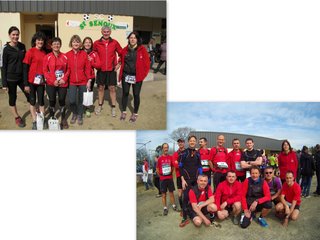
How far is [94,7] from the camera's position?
3211 millimetres

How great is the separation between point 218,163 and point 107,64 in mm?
1267

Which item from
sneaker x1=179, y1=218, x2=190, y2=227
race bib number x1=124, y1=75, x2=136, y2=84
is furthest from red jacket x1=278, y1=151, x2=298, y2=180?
race bib number x1=124, y1=75, x2=136, y2=84

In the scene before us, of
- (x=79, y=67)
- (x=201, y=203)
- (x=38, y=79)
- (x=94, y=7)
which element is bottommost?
(x=201, y=203)

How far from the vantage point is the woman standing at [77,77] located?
3.27 m

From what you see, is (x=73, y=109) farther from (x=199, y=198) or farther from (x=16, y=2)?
(x=199, y=198)

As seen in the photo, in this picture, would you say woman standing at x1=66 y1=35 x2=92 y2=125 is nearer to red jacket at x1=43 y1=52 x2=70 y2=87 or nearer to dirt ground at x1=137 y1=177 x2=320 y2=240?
red jacket at x1=43 y1=52 x2=70 y2=87

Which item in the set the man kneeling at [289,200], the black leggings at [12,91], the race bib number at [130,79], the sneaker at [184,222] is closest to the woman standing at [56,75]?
the black leggings at [12,91]

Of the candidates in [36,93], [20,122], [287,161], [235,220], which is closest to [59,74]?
A: [36,93]

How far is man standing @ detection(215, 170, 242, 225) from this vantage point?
3.34 metres

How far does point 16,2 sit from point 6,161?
1.29 m

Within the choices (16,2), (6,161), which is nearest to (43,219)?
(6,161)

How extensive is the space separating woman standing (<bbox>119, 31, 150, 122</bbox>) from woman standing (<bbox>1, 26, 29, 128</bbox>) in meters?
0.82

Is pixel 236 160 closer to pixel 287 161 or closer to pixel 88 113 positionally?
pixel 287 161

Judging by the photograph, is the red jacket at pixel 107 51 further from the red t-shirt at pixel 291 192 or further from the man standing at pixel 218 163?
the red t-shirt at pixel 291 192
